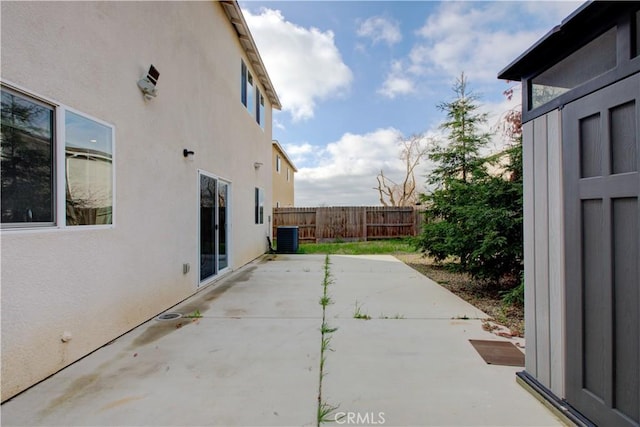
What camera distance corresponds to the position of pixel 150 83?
155 inches

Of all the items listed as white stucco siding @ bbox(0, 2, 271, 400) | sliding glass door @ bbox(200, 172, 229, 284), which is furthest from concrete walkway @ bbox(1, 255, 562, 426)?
sliding glass door @ bbox(200, 172, 229, 284)

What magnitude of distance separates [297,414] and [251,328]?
5.77 ft

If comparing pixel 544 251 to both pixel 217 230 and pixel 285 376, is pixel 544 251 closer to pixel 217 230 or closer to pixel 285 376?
pixel 285 376

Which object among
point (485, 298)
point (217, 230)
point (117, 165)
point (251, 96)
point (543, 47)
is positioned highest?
point (251, 96)

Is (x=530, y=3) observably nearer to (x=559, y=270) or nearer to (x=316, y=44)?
(x=559, y=270)

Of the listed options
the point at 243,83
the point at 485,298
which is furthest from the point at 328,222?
the point at 485,298

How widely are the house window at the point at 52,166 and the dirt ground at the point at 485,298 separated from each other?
183 inches

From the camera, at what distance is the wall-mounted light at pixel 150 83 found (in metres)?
3.86

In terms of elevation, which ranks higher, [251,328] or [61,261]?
[61,261]

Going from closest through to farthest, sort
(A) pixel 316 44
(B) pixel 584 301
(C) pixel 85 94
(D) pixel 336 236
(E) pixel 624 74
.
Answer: (E) pixel 624 74 → (B) pixel 584 301 → (C) pixel 85 94 → (A) pixel 316 44 → (D) pixel 336 236

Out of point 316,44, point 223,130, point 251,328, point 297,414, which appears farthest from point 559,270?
point 316,44

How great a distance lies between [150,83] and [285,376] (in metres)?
3.80

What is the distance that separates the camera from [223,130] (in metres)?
6.86

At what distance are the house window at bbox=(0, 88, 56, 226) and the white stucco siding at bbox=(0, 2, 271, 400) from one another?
0.44 feet
